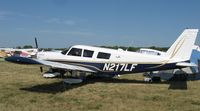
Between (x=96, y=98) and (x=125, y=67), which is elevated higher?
(x=125, y=67)

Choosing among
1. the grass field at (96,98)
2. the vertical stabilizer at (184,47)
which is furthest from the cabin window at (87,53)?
the vertical stabilizer at (184,47)

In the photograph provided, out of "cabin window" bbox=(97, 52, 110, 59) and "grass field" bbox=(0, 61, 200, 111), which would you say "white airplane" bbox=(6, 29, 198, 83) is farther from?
"grass field" bbox=(0, 61, 200, 111)

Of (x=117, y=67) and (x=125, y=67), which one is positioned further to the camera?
(x=117, y=67)

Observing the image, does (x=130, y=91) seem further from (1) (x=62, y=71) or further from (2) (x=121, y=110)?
(1) (x=62, y=71)

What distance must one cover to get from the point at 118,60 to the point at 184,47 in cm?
297

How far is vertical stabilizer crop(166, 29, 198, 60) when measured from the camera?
14.1 m

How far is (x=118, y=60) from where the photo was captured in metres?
14.6

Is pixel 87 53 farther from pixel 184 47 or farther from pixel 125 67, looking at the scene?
pixel 184 47

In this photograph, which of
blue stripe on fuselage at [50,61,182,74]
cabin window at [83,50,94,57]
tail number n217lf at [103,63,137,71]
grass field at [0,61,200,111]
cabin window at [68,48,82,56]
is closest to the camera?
grass field at [0,61,200,111]

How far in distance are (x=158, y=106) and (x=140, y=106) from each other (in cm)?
52

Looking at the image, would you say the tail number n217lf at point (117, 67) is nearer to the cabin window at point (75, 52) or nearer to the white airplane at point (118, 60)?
the white airplane at point (118, 60)

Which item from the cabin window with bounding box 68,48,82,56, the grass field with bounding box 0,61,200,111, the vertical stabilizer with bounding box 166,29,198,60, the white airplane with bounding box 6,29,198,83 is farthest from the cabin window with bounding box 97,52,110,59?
the vertical stabilizer with bounding box 166,29,198,60

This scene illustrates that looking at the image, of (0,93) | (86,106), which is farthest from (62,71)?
(86,106)

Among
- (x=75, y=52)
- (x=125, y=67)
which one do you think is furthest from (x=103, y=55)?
(x=75, y=52)
